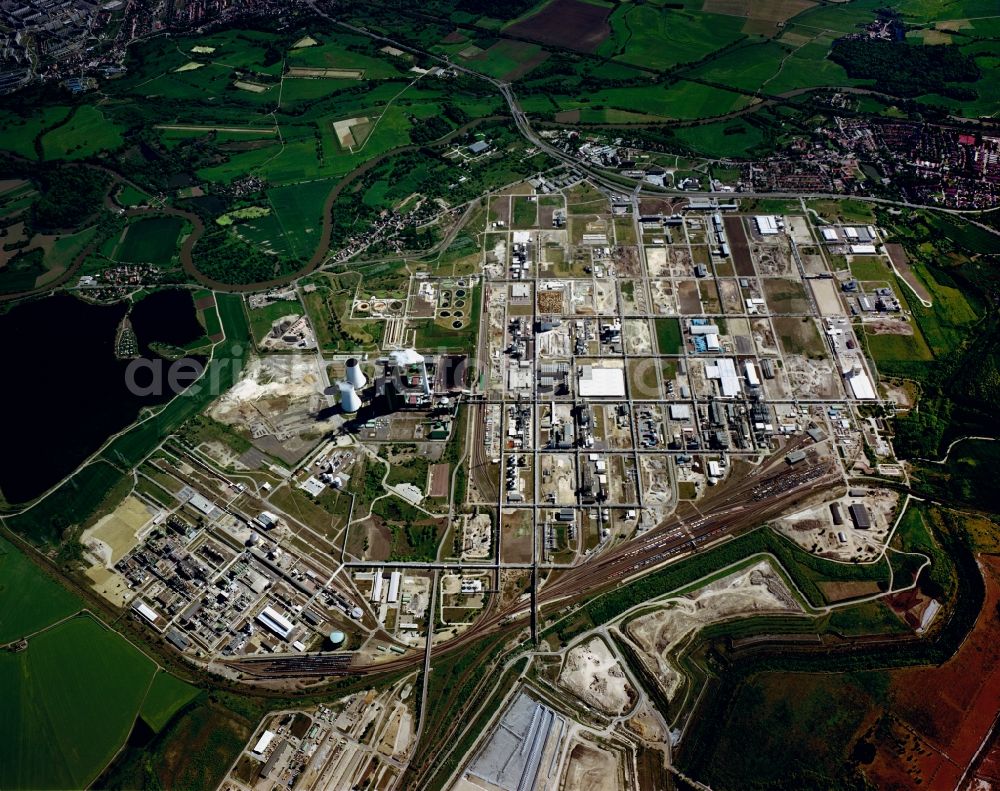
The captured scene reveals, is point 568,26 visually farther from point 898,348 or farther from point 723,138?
point 898,348

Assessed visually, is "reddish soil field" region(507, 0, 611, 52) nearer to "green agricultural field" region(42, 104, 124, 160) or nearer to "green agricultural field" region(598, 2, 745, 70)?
"green agricultural field" region(598, 2, 745, 70)

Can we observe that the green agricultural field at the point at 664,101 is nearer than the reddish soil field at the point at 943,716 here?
No

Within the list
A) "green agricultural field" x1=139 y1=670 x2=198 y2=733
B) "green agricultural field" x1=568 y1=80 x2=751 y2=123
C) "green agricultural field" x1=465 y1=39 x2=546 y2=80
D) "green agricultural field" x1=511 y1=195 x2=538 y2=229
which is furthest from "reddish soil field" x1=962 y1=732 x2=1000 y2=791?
"green agricultural field" x1=465 y1=39 x2=546 y2=80

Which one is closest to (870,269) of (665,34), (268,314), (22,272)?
(665,34)

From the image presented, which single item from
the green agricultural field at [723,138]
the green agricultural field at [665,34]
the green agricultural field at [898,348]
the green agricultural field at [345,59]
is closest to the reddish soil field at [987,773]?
the green agricultural field at [898,348]

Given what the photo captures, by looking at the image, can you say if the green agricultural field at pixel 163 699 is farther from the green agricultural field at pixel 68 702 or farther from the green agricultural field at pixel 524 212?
the green agricultural field at pixel 524 212

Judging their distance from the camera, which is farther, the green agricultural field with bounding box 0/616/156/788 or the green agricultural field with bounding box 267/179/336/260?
the green agricultural field with bounding box 267/179/336/260
